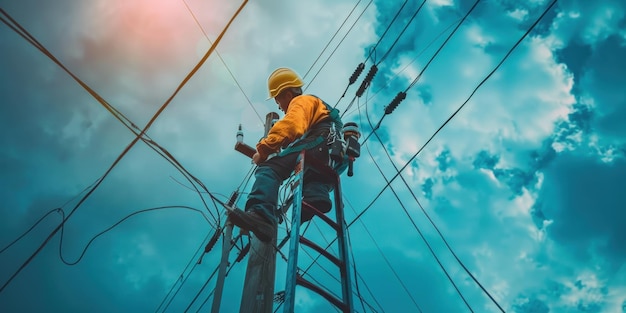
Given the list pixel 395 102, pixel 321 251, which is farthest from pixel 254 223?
pixel 395 102

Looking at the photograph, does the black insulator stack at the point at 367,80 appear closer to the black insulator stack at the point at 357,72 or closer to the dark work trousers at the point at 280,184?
the black insulator stack at the point at 357,72

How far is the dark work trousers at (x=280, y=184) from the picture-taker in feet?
12.1

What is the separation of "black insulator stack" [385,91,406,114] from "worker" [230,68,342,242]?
0.97 meters

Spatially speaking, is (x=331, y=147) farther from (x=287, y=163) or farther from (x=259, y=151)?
(x=259, y=151)

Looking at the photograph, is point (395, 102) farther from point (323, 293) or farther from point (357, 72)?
point (323, 293)

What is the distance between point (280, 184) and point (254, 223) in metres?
0.76

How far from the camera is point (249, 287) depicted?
10.3 ft

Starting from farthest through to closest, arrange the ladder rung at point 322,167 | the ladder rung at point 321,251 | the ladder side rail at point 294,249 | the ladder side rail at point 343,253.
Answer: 1. the ladder rung at point 322,167
2. the ladder rung at point 321,251
3. the ladder side rail at point 343,253
4. the ladder side rail at point 294,249

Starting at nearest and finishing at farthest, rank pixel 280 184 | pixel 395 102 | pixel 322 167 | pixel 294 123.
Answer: pixel 294 123
pixel 280 184
pixel 322 167
pixel 395 102

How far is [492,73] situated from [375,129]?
2074 millimetres

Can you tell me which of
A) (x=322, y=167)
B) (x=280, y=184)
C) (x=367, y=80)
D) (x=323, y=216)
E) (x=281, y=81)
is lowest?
(x=323, y=216)

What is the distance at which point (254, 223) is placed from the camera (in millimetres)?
3455

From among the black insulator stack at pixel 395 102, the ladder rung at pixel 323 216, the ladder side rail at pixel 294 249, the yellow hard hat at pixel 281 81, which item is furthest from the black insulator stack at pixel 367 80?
the ladder rung at pixel 323 216

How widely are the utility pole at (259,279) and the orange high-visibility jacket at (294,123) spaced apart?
0.85 m
